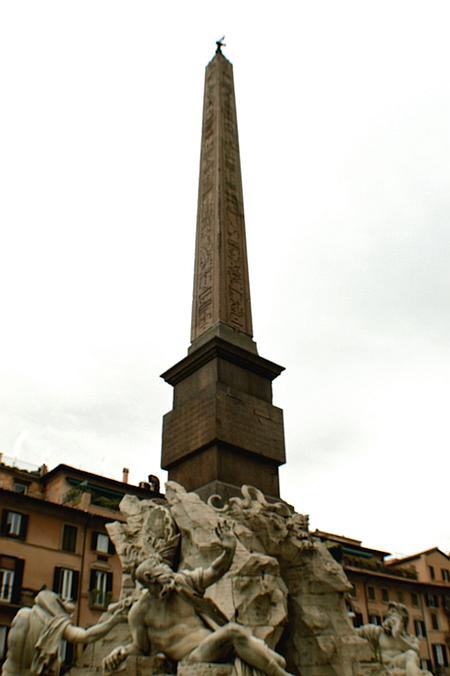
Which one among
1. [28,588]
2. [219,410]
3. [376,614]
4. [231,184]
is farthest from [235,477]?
[376,614]

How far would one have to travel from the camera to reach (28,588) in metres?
19.7

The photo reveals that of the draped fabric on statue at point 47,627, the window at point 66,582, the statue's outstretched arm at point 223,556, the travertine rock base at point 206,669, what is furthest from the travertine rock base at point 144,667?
the window at point 66,582

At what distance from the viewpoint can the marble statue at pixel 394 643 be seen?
26.5ft

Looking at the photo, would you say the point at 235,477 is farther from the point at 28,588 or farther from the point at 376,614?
the point at 376,614

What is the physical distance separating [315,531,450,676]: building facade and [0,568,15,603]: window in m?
12.8

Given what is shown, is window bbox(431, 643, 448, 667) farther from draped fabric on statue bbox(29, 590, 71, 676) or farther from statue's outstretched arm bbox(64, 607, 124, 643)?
draped fabric on statue bbox(29, 590, 71, 676)

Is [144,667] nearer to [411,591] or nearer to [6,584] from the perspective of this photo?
[6,584]

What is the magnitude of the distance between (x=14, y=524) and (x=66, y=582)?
7.93ft

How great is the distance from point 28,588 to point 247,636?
16263mm

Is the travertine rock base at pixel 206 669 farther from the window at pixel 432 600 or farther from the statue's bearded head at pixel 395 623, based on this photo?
the window at pixel 432 600

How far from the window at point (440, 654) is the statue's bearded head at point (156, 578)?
95.1 ft

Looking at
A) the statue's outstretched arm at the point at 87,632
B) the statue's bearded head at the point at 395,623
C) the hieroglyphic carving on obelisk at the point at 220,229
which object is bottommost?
the statue's outstretched arm at the point at 87,632

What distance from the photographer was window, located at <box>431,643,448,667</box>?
3040cm

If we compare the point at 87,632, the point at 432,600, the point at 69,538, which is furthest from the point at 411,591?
the point at 87,632
